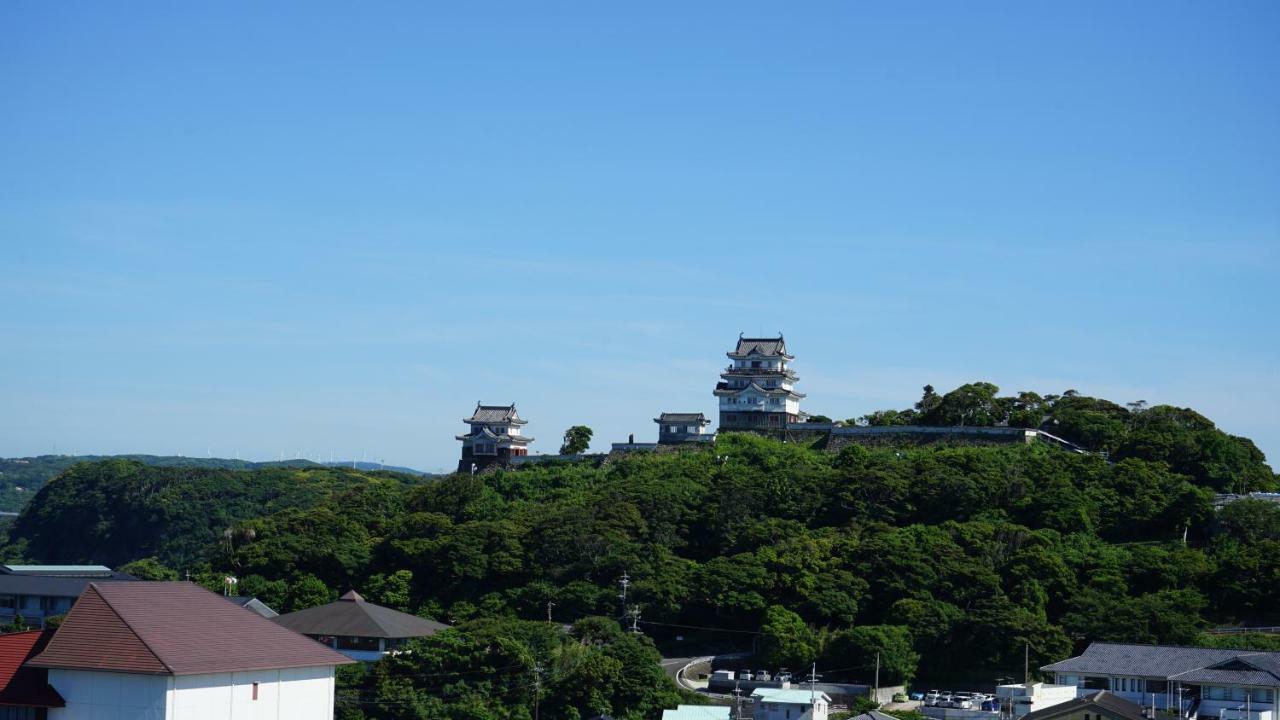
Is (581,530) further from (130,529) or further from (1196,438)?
(130,529)

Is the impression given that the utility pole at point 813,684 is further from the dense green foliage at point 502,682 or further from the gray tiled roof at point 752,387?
the gray tiled roof at point 752,387

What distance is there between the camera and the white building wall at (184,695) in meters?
20.2

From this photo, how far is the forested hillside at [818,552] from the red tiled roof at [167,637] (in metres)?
12.9

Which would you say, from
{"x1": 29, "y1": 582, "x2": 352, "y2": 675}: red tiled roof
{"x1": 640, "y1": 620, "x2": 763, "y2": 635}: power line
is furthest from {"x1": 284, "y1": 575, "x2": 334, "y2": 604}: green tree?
{"x1": 29, "y1": 582, "x2": 352, "y2": 675}: red tiled roof

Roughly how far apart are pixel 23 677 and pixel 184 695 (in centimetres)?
262

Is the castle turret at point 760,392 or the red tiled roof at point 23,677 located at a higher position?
the castle turret at point 760,392

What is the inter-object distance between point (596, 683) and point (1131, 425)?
31709 mm

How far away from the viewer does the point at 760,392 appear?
213 feet

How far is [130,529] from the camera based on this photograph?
320 feet

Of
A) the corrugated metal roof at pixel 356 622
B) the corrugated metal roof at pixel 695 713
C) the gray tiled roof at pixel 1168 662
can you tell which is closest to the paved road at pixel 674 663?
the corrugated metal roof at pixel 695 713

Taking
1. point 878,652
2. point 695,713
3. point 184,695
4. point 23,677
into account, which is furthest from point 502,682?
point 184,695

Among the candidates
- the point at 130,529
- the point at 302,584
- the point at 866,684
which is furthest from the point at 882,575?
the point at 130,529

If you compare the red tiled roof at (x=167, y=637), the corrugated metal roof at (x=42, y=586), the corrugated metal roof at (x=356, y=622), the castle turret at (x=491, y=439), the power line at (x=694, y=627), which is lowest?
the power line at (x=694, y=627)

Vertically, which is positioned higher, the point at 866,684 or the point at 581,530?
the point at 581,530
